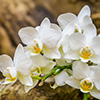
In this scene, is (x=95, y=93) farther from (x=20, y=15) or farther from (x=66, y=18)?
(x=20, y=15)

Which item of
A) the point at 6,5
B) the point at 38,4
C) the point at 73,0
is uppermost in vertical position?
the point at 6,5

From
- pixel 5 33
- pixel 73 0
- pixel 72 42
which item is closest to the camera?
pixel 72 42

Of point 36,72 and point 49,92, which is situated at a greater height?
point 36,72

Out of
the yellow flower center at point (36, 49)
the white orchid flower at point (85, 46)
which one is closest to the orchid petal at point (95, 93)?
the white orchid flower at point (85, 46)

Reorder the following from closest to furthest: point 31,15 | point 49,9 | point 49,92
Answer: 1. point 49,92
2. point 31,15
3. point 49,9

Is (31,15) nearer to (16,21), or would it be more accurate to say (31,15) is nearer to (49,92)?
(16,21)

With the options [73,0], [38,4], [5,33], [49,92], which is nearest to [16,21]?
[5,33]
